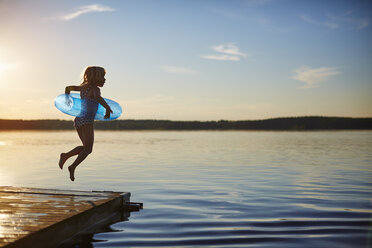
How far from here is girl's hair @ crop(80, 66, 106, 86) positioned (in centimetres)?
923

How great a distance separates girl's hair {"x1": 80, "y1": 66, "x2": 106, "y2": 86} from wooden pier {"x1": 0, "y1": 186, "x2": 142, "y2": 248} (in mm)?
2615

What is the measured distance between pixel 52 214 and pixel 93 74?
3.22m

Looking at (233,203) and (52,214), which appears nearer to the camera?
(52,214)

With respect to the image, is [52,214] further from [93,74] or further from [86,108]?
[93,74]

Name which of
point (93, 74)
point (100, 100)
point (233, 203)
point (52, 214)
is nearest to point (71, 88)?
point (93, 74)

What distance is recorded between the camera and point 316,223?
9.39 meters

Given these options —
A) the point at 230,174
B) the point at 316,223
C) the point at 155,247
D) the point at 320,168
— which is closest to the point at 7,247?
the point at 155,247

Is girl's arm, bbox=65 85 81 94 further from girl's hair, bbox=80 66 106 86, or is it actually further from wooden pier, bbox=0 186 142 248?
wooden pier, bbox=0 186 142 248

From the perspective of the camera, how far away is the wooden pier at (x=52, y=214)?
628 centimetres

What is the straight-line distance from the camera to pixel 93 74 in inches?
363

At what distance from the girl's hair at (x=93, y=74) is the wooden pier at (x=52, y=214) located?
261cm

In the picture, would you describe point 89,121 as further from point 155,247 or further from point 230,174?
point 230,174

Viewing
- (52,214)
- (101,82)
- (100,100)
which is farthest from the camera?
(101,82)

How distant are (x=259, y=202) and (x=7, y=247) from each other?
26.6 feet
